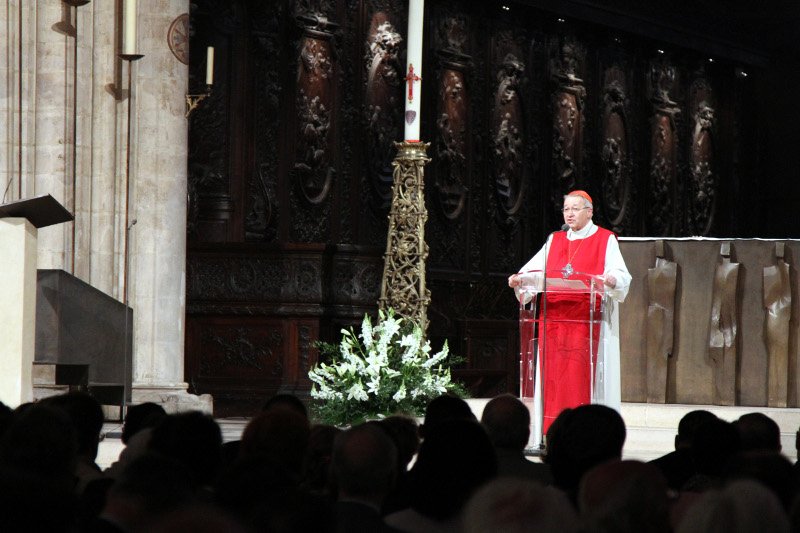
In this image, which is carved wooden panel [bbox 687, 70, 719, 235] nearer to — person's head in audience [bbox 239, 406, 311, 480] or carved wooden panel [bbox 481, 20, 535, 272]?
carved wooden panel [bbox 481, 20, 535, 272]

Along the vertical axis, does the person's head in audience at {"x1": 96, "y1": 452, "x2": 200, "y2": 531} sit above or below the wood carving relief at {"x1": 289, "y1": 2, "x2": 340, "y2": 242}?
below

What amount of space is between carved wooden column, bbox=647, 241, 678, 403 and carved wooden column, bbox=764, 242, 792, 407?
2.20 feet

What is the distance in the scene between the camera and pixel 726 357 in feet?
32.8

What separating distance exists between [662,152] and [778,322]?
9.70 meters

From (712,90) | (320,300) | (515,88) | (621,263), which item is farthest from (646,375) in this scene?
(712,90)

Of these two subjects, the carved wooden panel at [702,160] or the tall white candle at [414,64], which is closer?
the tall white candle at [414,64]

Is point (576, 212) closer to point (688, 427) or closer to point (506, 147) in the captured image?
point (688, 427)

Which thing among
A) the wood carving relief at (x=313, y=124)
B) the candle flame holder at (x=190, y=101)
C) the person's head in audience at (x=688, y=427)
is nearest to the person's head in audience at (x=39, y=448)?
the person's head in audience at (x=688, y=427)

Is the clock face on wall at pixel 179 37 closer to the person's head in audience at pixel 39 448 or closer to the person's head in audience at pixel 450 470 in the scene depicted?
the person's head in audience at pixel 39 448

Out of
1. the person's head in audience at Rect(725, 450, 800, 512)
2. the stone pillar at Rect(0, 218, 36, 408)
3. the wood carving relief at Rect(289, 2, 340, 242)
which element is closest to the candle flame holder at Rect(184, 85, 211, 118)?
the wood carving relief at Rect(289, 2, 340, 242)

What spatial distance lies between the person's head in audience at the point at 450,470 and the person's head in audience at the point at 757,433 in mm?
1388

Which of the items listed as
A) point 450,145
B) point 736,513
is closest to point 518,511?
point 736,513

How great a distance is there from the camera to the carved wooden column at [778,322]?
982 centimetres

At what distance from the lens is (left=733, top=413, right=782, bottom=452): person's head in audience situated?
15.6ft
